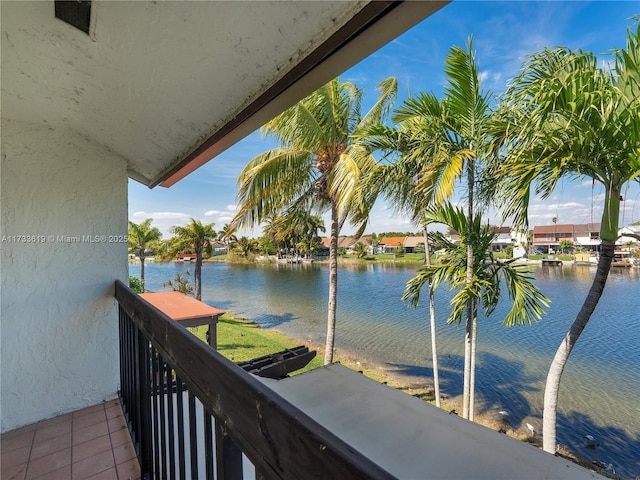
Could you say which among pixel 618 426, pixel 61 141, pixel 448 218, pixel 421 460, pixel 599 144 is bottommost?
pixel 618 426

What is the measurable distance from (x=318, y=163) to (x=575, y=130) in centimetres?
508

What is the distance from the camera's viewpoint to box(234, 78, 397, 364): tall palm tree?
6.58 meters

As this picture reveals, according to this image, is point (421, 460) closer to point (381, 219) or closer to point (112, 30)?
point (112, 30)

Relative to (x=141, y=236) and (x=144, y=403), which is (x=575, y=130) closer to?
(x=144, y=403)

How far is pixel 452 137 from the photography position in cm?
542

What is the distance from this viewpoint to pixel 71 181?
7.88 feet

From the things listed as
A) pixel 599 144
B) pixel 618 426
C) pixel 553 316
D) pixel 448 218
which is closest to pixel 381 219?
pixel 448 218

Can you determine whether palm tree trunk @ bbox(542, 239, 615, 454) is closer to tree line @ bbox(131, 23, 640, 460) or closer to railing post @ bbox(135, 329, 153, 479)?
tree line @ bbox(131, 23, 640, 460)

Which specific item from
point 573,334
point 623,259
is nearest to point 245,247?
point 573,334

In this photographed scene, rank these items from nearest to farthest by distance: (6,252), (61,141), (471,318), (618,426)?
(6,252) < (61,141) < (471,318) < (618,426)

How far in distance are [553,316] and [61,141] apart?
56.0 feet

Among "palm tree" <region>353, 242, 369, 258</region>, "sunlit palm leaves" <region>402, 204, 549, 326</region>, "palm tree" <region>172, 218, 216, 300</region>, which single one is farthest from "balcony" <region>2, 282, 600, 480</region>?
"palm tree" <region>353, 242, 369, 258</region>

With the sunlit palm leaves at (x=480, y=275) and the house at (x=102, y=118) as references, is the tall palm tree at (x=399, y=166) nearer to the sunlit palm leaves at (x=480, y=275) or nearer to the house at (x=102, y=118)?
the sunlit palm leaves at (x=480, y=275)

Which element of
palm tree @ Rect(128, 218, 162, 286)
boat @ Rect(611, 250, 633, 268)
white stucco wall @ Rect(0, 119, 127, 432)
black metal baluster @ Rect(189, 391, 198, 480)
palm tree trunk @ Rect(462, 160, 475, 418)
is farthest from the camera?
boat @ Rect(611, 250, 633, 268)
